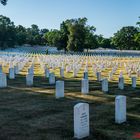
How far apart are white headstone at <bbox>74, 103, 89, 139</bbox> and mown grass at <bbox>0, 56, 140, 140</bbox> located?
19cm

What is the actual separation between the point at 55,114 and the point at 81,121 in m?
2.70

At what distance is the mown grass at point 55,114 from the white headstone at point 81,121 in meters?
0.19

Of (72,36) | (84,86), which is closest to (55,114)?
(84,86)

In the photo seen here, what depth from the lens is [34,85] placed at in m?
19.1

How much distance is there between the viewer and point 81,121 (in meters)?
9.02

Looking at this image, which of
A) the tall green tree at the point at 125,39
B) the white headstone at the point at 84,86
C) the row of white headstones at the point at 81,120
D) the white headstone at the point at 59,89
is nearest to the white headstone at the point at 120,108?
the row of white headstones at the point at 81,120

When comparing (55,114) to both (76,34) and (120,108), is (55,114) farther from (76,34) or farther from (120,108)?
(76,34)

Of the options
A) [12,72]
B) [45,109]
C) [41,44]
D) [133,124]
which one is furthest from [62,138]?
[41,44]

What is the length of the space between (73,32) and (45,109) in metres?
76.1

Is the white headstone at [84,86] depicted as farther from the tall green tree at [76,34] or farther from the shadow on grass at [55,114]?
the tall green tree at [76,34]

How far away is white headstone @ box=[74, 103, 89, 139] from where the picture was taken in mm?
8879

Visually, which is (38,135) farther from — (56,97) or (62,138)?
(56,97)

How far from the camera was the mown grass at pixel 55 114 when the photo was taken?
9.32 m

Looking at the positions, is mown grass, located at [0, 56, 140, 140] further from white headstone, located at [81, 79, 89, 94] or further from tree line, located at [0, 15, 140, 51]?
tree line, located at [0, 15, 140, 51]
